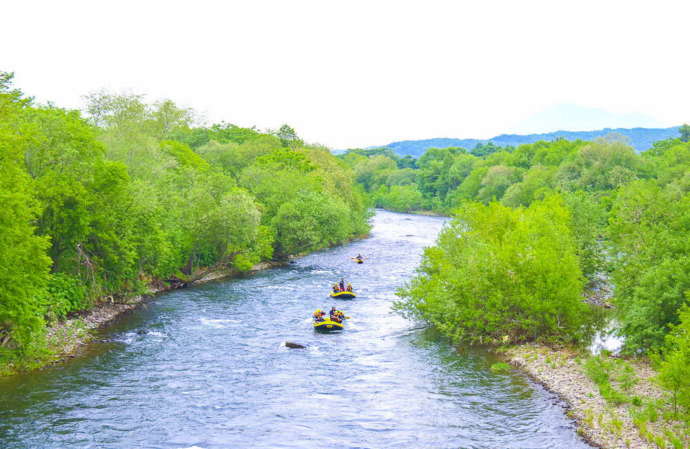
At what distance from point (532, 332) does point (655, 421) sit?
37.0ft

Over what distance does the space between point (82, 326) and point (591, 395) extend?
26.9m

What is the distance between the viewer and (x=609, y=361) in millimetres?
28281

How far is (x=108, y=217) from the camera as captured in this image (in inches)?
1462

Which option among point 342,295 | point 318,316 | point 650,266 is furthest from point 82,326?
point 650,266

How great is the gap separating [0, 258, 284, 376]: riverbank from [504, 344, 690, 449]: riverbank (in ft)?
74.3

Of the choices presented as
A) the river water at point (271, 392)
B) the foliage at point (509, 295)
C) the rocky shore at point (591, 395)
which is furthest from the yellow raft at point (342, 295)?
the rocky shore at point (591, 395)

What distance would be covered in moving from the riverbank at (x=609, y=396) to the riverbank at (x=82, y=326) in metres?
22.6

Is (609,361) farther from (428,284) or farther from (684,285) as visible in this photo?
(428,284)

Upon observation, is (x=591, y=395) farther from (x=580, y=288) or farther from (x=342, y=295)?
(x=342, y=295)

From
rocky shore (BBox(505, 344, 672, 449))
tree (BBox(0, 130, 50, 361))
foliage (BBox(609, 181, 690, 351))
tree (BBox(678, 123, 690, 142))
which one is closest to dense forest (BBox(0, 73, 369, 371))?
tree (BBox(0, 130, 50, 361))

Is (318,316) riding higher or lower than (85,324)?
lower

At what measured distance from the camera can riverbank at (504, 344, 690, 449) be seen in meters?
20.7

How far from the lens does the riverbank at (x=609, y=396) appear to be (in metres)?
20.7

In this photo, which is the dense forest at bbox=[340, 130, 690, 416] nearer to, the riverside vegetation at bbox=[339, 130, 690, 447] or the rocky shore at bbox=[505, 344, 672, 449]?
the riverside vegetation at bbox=[339, 130, 690, 447]
